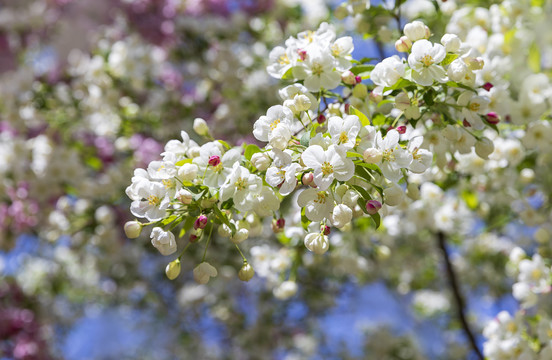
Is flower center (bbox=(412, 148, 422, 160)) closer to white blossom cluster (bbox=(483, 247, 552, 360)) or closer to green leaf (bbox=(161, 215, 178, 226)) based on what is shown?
green leaf (bbox=(161, 215, 178, 226))

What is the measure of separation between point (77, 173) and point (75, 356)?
2.76m

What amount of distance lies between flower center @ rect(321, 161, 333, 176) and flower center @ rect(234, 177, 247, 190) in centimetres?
10

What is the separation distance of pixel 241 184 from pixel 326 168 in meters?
0.11

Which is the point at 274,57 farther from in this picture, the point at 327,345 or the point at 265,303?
the point at 327,345

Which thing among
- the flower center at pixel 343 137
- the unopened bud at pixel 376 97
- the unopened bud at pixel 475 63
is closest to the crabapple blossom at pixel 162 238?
the flower center at pixel 343 137

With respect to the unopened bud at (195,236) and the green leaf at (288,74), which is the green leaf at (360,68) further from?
the unopened bud at (195,236)

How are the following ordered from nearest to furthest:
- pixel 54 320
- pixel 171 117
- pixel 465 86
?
pixel 465 86
pixel 171 117
pixel 54 320

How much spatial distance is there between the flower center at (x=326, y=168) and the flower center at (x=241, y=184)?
10 centimetres

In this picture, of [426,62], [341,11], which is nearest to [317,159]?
[426,62]

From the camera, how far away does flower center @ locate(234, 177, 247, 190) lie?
0.60 metres

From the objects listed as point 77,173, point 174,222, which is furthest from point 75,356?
point 174,222

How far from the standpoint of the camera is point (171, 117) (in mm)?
1943

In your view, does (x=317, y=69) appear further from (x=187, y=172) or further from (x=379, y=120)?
(x=187, y=172)

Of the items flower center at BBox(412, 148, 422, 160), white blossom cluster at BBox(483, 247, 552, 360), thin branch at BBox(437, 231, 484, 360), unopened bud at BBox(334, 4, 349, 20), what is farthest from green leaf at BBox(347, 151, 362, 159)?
thin branch at BBox(437, 231, 484, 360)
